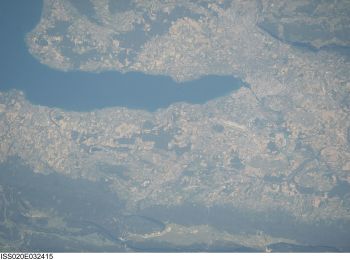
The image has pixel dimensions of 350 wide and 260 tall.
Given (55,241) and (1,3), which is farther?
(1,3)

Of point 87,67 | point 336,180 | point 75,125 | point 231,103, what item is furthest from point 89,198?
point 336,180

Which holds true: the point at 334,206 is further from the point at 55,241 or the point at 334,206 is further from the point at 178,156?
the point at 55,241

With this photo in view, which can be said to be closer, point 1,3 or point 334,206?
point 334,206

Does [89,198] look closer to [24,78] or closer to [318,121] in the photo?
[24,78]

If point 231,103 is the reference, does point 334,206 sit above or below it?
below

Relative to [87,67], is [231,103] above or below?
below

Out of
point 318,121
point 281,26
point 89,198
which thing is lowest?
point 89,198

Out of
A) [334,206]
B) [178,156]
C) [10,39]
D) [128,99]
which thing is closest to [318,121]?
[334,206]
